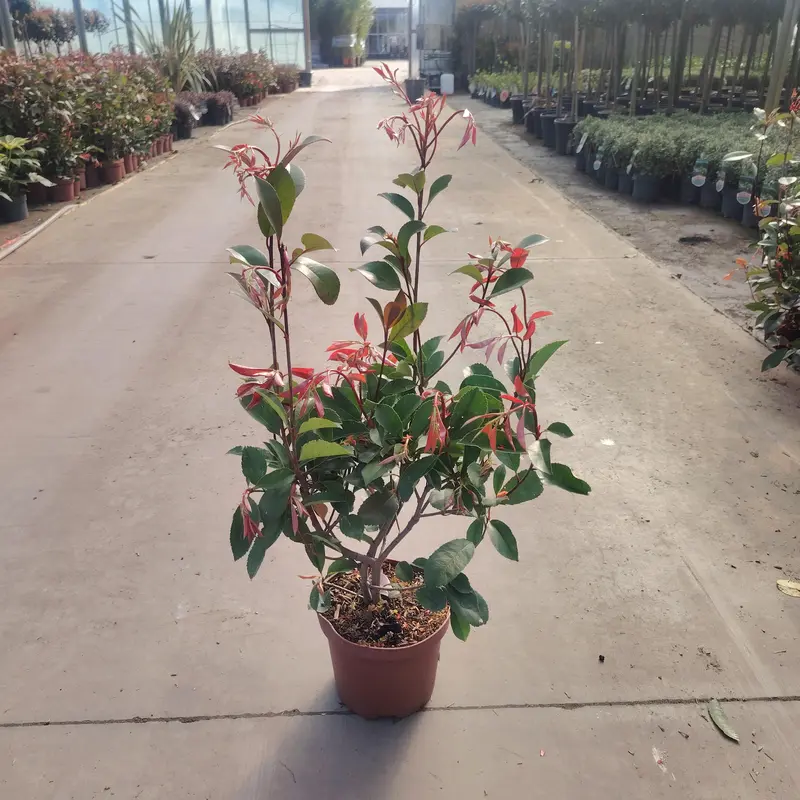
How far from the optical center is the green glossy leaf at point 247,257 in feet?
4.54

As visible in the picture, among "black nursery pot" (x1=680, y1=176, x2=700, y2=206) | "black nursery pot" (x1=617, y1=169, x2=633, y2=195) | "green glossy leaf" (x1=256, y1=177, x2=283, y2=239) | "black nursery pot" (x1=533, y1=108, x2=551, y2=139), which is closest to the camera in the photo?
"green glossy leaf" (x1=256, y1=177, x2=283, y2=239)

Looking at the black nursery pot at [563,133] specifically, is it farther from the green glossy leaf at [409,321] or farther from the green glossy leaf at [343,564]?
the green glossy leaf at [343,564]

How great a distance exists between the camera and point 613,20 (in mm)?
10641

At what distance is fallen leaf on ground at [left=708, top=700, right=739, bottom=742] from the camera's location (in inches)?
70.3

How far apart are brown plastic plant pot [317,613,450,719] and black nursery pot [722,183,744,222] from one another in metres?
6.06

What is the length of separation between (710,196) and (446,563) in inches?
265

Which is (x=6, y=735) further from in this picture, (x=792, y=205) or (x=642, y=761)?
(x=792, y=205)

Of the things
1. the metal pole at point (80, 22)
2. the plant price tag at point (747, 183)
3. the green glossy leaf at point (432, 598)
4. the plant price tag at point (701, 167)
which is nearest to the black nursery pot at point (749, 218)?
the plant price tag at point (747, 183)

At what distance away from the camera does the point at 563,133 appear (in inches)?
416

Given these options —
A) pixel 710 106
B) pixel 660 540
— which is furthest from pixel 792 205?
pixel 710 106

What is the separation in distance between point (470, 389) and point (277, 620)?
Answer: 104 cm

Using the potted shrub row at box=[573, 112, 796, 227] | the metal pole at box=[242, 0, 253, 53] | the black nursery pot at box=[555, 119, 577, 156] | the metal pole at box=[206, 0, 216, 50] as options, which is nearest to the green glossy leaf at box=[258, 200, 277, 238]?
the potted shrub row at box=[573, 112, 796, 227]

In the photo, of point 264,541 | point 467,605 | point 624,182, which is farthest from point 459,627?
point 624,182

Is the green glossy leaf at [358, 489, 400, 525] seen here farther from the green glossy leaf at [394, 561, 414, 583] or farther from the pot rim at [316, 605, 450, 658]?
the pot rim at [316, 605, 450, 658]
